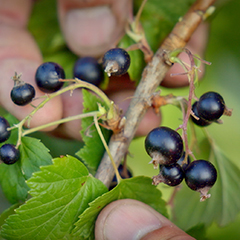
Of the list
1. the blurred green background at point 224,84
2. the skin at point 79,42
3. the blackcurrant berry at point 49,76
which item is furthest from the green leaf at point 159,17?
the blackcurrant berry at point 49,76

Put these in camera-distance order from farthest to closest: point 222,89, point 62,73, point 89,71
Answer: point 222,89, point 89,71, point 62,73

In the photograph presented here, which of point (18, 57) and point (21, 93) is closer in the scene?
point (21, 93)

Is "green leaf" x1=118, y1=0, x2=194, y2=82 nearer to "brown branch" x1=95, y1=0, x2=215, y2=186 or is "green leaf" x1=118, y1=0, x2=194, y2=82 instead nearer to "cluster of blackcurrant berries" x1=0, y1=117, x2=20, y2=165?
"brown branch" x1=95, y1=0, x2=215, y2=186

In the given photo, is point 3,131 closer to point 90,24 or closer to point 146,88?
point 146,88

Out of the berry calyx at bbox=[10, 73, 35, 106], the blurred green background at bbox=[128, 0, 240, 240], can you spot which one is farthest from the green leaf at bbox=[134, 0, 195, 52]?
the berry calyx at bbox=[10, 73, 35, 106]

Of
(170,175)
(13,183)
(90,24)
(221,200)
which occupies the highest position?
(90,24)

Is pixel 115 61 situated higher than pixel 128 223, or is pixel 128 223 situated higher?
pixel 115 61

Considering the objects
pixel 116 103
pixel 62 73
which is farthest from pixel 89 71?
pixel 116 103
